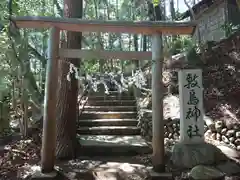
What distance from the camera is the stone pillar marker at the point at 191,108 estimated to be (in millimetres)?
4957

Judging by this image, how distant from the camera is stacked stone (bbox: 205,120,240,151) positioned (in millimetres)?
5906

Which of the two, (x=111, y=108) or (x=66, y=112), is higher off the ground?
(x=66, y=112)

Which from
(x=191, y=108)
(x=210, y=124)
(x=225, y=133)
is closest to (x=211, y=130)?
(x=210, y=124)

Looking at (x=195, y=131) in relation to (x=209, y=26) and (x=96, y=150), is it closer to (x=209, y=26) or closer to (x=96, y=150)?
(x=96, y=150)

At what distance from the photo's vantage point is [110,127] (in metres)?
7.38

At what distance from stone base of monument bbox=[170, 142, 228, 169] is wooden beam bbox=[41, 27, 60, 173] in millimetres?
2341

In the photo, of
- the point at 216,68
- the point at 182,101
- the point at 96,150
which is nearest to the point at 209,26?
the point at 216,68

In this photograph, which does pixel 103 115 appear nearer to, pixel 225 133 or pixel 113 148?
pixel 113 148

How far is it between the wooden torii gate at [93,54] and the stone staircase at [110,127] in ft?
5.75

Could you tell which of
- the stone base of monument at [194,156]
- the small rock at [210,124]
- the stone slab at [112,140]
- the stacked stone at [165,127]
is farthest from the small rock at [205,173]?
the stacked stone at [165,127]

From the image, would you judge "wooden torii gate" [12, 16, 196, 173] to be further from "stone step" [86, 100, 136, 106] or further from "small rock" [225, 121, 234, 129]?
"stone step" [86, 100, 136, 106]

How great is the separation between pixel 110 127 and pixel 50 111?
140 inches

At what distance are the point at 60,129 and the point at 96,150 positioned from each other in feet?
3.53

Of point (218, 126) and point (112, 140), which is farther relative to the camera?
point (112, 140)
